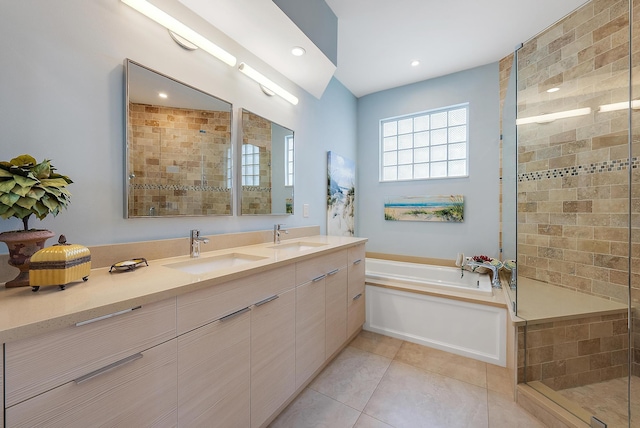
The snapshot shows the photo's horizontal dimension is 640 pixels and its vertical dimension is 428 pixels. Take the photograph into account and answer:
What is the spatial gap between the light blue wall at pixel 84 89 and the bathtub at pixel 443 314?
1692mm

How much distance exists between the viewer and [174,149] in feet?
4.51

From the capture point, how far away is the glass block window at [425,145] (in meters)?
2.92

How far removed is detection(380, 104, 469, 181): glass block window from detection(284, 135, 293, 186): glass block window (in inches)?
62.3

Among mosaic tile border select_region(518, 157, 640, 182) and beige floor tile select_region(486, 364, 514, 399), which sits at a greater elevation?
mosaic tile border select_region(518, 157, 640, 182)

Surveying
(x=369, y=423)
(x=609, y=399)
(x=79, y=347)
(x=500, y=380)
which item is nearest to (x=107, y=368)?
(x=79, y=347)

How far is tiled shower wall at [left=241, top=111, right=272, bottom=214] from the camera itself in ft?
5.89

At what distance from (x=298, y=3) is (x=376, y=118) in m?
2.00

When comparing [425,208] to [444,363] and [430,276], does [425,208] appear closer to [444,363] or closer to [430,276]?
[430,276]

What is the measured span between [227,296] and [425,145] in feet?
9.75

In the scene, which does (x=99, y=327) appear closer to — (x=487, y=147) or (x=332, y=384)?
(x=332, y=384)

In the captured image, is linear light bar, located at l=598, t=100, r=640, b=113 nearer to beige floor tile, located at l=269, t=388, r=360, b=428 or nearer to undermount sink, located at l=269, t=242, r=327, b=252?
undermount sink, located at l=269, t=242, r=327, b=252

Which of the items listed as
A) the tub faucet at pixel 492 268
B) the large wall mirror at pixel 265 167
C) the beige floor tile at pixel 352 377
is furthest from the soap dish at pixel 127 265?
the tub faucet at pixel 492 268

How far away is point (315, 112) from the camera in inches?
101

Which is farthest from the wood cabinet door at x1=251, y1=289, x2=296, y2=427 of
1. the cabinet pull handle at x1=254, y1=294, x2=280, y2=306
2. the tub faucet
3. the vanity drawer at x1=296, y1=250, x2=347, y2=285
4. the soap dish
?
the tub faucet
